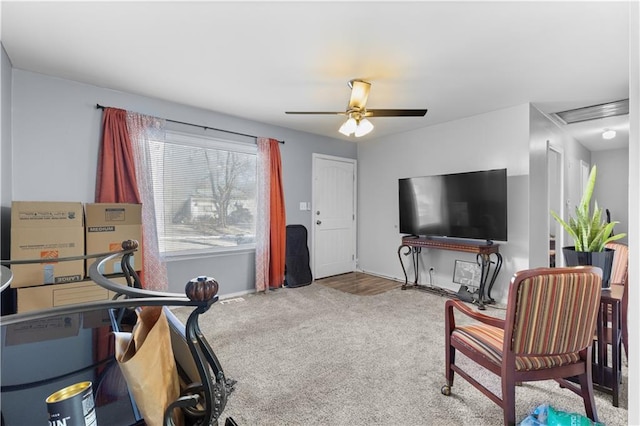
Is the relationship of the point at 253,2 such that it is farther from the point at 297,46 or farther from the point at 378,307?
the point at 378,307

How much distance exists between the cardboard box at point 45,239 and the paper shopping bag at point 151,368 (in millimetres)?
2378

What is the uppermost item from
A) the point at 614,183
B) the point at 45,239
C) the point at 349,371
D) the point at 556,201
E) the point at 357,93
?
the point at 357,93

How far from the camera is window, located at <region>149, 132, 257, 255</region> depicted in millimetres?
3609

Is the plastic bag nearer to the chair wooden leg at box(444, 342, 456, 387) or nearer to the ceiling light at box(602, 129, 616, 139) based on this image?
the chair wooden leg at box(444, 342, 456, 387)

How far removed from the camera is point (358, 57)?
2539mm

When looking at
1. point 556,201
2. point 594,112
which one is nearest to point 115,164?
point 594,112

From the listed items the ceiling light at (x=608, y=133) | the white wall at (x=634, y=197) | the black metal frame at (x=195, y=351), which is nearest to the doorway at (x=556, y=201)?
the ceiling light at (x=608, y=133)

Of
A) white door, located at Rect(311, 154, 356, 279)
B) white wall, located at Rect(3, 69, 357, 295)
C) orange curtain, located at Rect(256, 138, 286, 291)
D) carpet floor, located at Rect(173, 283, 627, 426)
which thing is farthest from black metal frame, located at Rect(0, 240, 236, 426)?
white door, located at Rect(311, 154, 356, 279)

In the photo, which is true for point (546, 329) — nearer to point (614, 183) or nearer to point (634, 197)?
point (634, 197)

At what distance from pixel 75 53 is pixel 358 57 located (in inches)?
90.7

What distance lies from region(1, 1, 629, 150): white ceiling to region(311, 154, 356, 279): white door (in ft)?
5.90

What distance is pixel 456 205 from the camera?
13.3 feet

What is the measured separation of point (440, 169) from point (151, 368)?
453 cm

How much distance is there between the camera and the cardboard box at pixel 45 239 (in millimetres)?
2357
